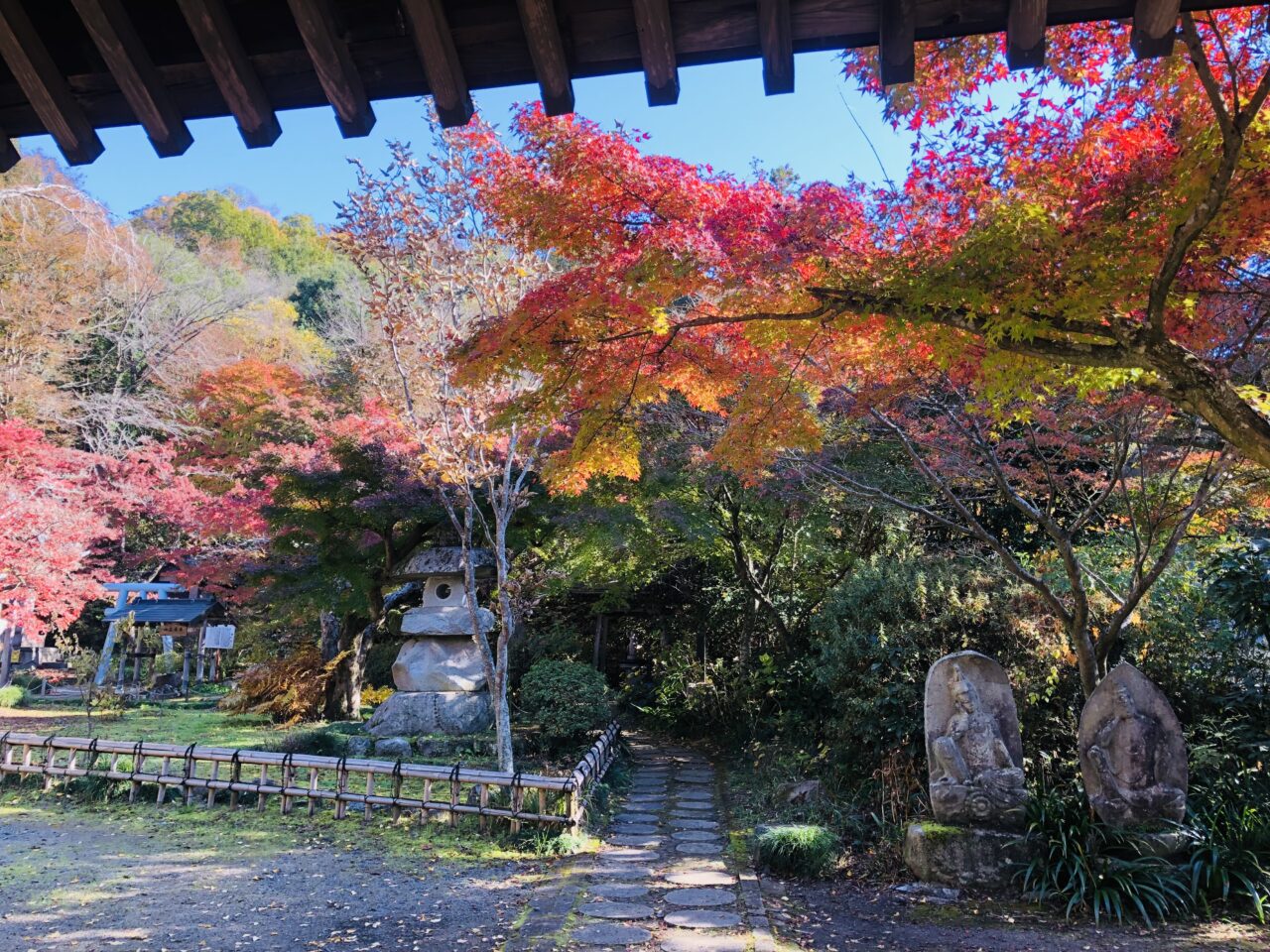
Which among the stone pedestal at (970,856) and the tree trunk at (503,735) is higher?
the tree trunk at (503,735)

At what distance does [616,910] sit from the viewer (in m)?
4.51

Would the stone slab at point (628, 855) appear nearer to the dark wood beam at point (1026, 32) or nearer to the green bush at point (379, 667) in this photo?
the dark wood beam at point (1026, 32)

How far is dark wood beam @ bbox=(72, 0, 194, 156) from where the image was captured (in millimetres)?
1734

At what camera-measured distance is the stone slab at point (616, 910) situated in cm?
441

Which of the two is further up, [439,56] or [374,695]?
[439,56]

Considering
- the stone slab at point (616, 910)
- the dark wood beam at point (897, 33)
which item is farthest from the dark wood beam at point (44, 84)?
the stone slab at point (616, 910)

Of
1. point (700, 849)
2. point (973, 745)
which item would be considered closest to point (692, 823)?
point (700, 849)

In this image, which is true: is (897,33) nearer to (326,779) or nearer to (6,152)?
(6,152)

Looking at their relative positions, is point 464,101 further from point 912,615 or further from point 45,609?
point 45,609

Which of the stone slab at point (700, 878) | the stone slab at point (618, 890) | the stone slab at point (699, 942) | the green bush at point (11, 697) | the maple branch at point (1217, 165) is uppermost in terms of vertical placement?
the maple branch at point (1217, 165)

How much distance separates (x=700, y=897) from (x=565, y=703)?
12.4ft

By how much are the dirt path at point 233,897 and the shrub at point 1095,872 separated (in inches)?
124

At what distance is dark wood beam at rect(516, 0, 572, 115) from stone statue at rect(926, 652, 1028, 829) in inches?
189

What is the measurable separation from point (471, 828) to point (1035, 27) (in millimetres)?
A: 6008
